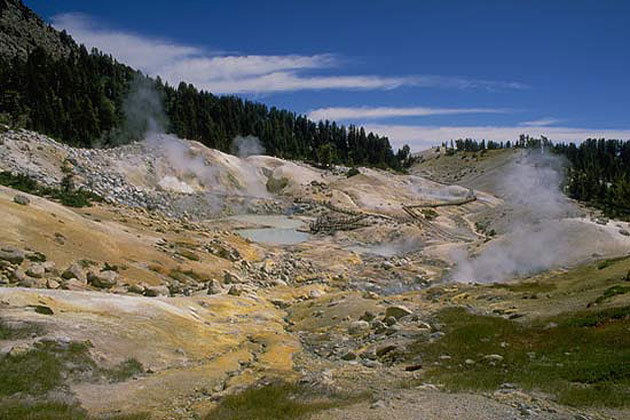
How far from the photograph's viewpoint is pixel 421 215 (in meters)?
101

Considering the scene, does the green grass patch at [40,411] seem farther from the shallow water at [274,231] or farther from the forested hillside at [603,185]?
the forested hillside at [603,185]

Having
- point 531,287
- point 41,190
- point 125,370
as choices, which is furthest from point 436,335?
point 41,190

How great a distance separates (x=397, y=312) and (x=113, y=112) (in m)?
101

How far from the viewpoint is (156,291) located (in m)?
33.6

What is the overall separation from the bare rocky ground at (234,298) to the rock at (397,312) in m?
0.13

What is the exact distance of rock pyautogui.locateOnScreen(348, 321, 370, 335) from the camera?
29984 millimetres

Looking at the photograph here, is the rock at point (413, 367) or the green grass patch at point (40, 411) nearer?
the green grass patch at point (40, 411)

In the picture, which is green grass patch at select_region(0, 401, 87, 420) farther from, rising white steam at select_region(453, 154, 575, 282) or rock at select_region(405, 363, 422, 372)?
rising white steam at select_region(453, 154, 575, 282)

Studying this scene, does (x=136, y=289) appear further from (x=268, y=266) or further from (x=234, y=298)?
(x=268, y=266)

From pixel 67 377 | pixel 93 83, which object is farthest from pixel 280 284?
pixel 93 83

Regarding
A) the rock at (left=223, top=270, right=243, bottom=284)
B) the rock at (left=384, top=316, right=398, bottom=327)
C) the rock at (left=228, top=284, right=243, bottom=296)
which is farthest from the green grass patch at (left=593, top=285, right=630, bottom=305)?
the rock at (left=223, top=270, right=243, bottom=284)

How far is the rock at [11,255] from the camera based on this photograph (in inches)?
1148

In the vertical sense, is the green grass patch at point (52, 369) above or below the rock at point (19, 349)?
below

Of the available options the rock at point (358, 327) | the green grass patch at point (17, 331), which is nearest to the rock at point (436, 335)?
the rock at point (358, 327)
